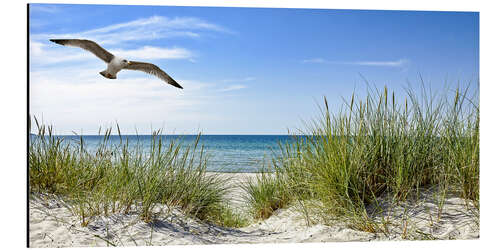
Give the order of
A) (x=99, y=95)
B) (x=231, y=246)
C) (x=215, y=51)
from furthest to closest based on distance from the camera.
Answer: (x=215, y=51)
(x=99, y=95)
(x=231, y=246)

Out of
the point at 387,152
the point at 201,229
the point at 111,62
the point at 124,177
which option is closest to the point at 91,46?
the point at 111,62

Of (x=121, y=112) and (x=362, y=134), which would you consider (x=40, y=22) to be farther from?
(x=362, y=134)

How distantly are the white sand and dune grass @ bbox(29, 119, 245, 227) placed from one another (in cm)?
8

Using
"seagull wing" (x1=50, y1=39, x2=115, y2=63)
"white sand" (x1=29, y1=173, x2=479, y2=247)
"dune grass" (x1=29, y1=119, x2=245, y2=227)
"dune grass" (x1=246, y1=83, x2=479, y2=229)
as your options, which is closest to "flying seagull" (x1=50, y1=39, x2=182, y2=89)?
"seagull wing" (x1=50, y1=39, x2=115, y2=63)

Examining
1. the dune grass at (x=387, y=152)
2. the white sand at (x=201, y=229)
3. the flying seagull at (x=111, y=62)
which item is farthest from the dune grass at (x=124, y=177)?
the dune grass at (x=387, y=152)

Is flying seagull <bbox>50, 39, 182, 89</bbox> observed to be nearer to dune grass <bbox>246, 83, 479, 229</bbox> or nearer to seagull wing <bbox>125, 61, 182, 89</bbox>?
seagull wing <bbox>125, 61, 182, 89</bbox>

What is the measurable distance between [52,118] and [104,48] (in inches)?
24.1

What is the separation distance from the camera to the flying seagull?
3008 millimetres

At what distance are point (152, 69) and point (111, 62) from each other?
33 cm

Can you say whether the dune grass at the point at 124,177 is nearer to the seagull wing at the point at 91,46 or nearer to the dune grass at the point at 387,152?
the seagull wing at the point at 91,46

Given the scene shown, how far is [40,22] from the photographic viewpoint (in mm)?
2871

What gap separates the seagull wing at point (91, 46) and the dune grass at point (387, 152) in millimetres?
1583

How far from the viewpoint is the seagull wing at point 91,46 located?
2.99 m
